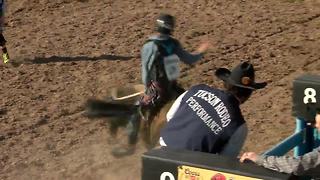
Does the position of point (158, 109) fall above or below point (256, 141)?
above

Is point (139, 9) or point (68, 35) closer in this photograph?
point (68, 35)

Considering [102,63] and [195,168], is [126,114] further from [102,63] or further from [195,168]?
[195,168]

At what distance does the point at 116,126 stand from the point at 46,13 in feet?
20.1

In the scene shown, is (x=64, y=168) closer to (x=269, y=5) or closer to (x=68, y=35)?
(x=68, y=35)

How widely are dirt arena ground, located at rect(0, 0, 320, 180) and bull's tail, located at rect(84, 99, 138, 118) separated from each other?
0.56 m

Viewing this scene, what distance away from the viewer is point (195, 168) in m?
3.58

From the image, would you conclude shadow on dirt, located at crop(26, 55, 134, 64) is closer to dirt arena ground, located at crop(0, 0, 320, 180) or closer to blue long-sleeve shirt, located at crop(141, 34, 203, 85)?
dirt arena ground, located at crop(0, 0, 320, 180)

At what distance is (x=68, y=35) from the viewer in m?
12.0

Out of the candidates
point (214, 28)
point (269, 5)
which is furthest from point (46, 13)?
point (269, 5)

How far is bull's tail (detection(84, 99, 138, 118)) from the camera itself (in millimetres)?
7363

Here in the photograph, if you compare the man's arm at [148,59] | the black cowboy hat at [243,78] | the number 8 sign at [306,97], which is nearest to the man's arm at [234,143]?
the black cowboy hat at [243,78]

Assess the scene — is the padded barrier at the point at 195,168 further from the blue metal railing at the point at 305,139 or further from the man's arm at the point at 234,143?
the blue metal railing at the point at 305,139

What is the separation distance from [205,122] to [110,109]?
330 cm

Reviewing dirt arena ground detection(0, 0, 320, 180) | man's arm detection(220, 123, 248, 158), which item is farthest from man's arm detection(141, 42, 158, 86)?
man's arm detection(220, 123, 248, 158)
